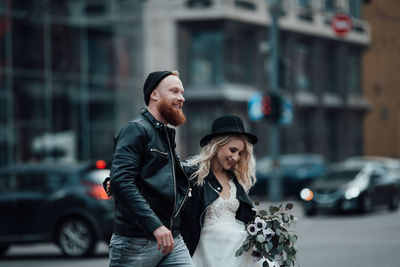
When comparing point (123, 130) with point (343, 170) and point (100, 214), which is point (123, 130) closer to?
point (100, 214)

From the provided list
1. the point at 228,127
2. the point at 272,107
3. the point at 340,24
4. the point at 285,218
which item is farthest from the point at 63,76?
the point at 285,218

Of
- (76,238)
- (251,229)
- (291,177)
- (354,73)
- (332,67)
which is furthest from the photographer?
(354,73)

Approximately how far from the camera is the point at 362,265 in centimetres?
1020

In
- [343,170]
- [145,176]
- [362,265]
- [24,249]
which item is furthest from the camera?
[343,170]

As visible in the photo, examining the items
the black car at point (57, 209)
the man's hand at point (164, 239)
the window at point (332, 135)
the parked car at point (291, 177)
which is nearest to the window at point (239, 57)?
the window at point (332, 135)

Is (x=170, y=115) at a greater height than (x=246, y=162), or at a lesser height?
greater

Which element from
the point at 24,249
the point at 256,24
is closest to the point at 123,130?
the point at 24,249

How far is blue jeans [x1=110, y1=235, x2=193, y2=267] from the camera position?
13.4 ft

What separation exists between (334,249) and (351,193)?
7978mm

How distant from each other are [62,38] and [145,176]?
2334cm

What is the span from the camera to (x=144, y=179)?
4.07 meters

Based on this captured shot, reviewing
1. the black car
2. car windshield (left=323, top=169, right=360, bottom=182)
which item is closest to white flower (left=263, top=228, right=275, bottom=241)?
the black car

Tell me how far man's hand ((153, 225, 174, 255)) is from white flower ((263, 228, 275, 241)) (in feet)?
2.98

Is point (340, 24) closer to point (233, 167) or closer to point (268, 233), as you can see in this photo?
point (233, 167)
